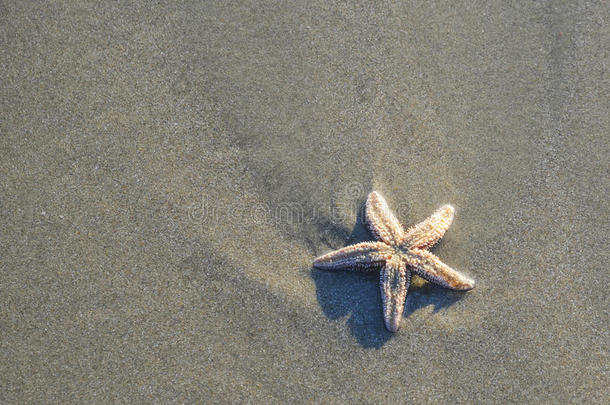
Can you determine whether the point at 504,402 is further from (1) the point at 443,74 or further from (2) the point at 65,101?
(2) the point at 65,101

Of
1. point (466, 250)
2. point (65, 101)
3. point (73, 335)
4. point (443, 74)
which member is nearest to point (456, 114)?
point (443, 74)

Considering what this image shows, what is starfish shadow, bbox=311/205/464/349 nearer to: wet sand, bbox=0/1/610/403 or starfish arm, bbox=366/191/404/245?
wet sand, bbox=0/1/610/403

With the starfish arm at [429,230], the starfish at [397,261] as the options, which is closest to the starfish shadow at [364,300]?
the starfish at [397,261]

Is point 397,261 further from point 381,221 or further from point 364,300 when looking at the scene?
point 364,300

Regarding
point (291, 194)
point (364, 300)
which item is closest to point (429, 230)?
point (364, 300)

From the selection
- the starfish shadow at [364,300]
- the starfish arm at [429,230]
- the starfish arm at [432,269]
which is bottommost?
the starfish shadow at [364,300]

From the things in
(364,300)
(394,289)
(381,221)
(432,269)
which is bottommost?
(364,300)

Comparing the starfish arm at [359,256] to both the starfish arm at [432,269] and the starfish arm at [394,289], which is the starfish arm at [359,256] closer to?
the starfish arm at [394,289]
